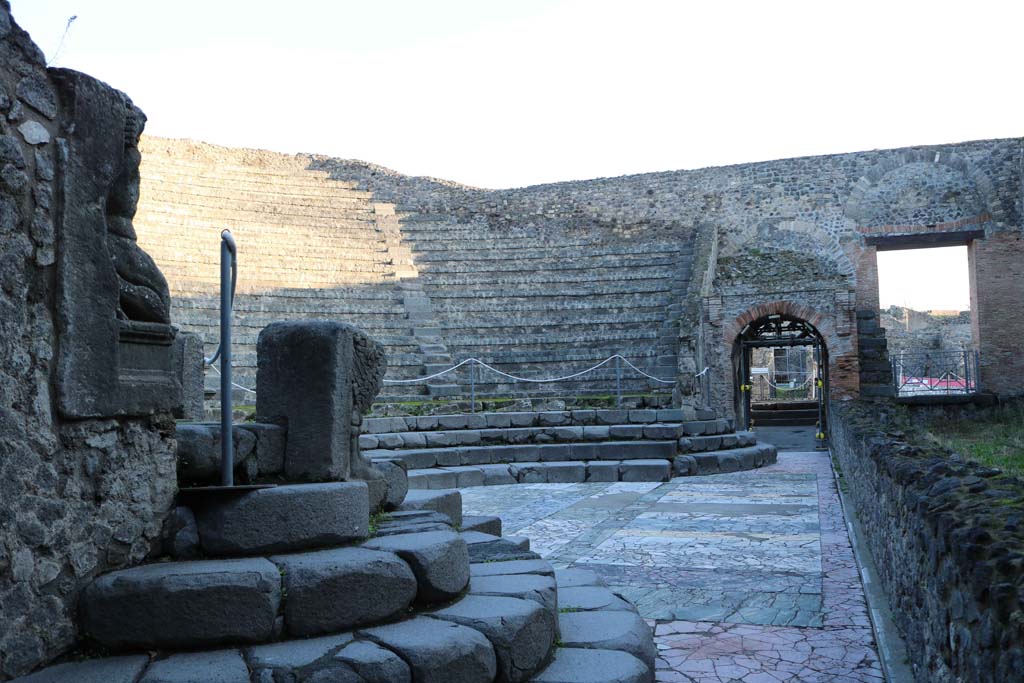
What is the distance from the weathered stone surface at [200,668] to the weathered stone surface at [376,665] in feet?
1.08

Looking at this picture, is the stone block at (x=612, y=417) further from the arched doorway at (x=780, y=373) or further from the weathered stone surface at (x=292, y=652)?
the weathered stone surface at (x=292, y=652)

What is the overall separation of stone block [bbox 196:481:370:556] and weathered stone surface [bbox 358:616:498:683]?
0.51 m

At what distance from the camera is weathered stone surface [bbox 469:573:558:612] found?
362 cm

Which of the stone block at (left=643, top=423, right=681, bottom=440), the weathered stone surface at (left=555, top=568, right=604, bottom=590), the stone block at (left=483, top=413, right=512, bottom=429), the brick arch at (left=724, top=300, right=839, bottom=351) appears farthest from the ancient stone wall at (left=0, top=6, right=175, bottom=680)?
the brick arch at (left=724, top=300, right=839, bottom=351)

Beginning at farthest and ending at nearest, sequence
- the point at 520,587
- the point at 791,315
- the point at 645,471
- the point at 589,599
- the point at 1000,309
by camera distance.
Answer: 1. the point at 1000,309
2. the point at 791,315
3. the point at 645,471
4. the point at 589,599
5. the point at 520,587

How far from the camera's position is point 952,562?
244 cm

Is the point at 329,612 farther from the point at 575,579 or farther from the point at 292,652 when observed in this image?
the point at 575,579

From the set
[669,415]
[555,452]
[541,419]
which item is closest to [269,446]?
[555,452]

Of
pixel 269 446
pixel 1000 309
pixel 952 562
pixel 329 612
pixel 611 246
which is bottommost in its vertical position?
pixel 329 612

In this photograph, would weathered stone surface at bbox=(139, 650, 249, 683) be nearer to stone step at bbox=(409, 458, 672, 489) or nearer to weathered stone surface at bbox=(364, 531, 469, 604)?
weathered stone surface at bbox=(364, 531, 469, 604)

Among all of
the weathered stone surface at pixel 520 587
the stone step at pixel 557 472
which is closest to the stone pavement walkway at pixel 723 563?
the stone step at pixel 557 472

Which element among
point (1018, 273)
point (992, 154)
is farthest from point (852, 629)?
point (992, 154)

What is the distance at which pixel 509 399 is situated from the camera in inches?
523

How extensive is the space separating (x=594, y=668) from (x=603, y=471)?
7.81 metres
